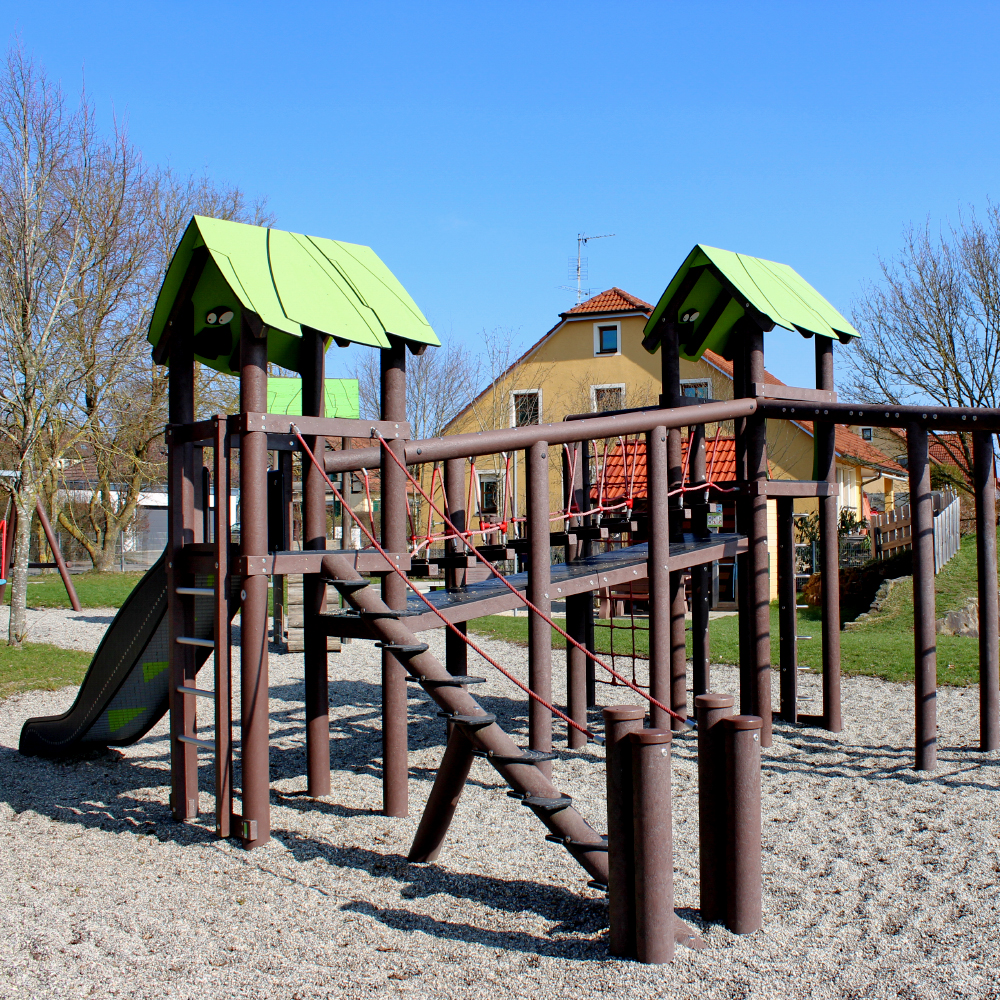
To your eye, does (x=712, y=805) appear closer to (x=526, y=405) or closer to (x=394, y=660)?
(x=394, y=660)

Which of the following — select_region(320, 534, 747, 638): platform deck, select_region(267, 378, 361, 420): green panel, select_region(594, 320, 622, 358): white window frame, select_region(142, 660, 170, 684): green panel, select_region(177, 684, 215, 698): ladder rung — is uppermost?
select_region(594, 320, 622, 358): white window frame

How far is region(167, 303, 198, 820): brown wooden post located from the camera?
5195mm

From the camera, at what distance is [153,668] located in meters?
5.68

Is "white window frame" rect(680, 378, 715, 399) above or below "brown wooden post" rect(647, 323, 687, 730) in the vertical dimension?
above

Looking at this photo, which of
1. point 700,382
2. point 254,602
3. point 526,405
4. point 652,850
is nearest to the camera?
point 652,850

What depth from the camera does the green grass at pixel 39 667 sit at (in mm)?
10094

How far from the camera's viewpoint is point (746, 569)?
22.3ft

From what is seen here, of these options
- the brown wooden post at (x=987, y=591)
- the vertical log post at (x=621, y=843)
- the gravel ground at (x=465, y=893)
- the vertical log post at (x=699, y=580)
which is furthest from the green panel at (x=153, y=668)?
the brown wooden post at (x=987, y=591)

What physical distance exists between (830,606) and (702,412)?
203 cm

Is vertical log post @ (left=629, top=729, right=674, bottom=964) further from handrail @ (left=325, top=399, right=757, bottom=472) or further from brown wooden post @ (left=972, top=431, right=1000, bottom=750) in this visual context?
brown wooden post @ (left=972, top=431, right=1000, bottom=750)

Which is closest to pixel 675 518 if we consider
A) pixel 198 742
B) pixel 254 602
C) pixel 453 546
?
pixel 453 546

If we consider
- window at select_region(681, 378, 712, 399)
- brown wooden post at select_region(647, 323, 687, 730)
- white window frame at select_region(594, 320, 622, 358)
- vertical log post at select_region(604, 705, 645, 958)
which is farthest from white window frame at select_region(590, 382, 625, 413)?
vertical log post at select_region(604, 705, 645, 958)

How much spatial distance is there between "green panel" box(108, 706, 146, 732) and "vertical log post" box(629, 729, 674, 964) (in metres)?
3.77

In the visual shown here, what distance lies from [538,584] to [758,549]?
193cm
